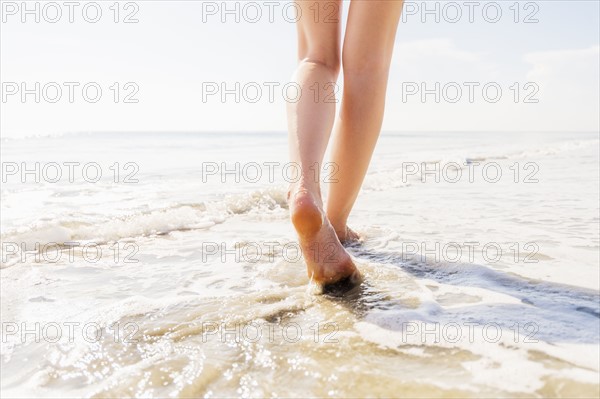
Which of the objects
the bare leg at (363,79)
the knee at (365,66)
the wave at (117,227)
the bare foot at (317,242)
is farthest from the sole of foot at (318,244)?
the wave at (117,227)

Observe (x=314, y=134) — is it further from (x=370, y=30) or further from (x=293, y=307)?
(x=293, y=307)

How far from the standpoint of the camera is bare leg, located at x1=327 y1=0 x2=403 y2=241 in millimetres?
1541

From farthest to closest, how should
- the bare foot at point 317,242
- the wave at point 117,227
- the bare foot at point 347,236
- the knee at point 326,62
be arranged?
the wave at point 117,227
the bare foot at point 347,236
the knee at point 326,62
the bare foot at point 317,242

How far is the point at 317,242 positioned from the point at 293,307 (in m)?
0.19

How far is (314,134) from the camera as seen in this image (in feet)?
4.89

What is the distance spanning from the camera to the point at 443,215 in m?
2.83

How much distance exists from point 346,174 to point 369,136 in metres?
0.14

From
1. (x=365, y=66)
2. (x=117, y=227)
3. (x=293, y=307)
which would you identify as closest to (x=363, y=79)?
(x=365, y=66)

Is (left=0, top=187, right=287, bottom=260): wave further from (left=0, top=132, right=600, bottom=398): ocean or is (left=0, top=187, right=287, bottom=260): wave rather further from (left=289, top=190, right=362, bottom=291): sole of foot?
(left=289, top=190, right=362, bottom=291): sole of foot

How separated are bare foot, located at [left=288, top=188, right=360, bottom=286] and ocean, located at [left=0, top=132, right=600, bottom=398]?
0.20ft

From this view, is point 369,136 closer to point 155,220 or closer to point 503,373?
point 503,373

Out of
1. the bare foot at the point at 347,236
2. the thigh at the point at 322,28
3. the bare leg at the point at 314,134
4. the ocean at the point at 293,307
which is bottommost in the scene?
the ocean at the point at 293,307

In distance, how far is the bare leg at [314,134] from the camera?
1385 millimetres

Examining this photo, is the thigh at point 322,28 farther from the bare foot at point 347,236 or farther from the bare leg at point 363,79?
the bare foot at point 347,236
